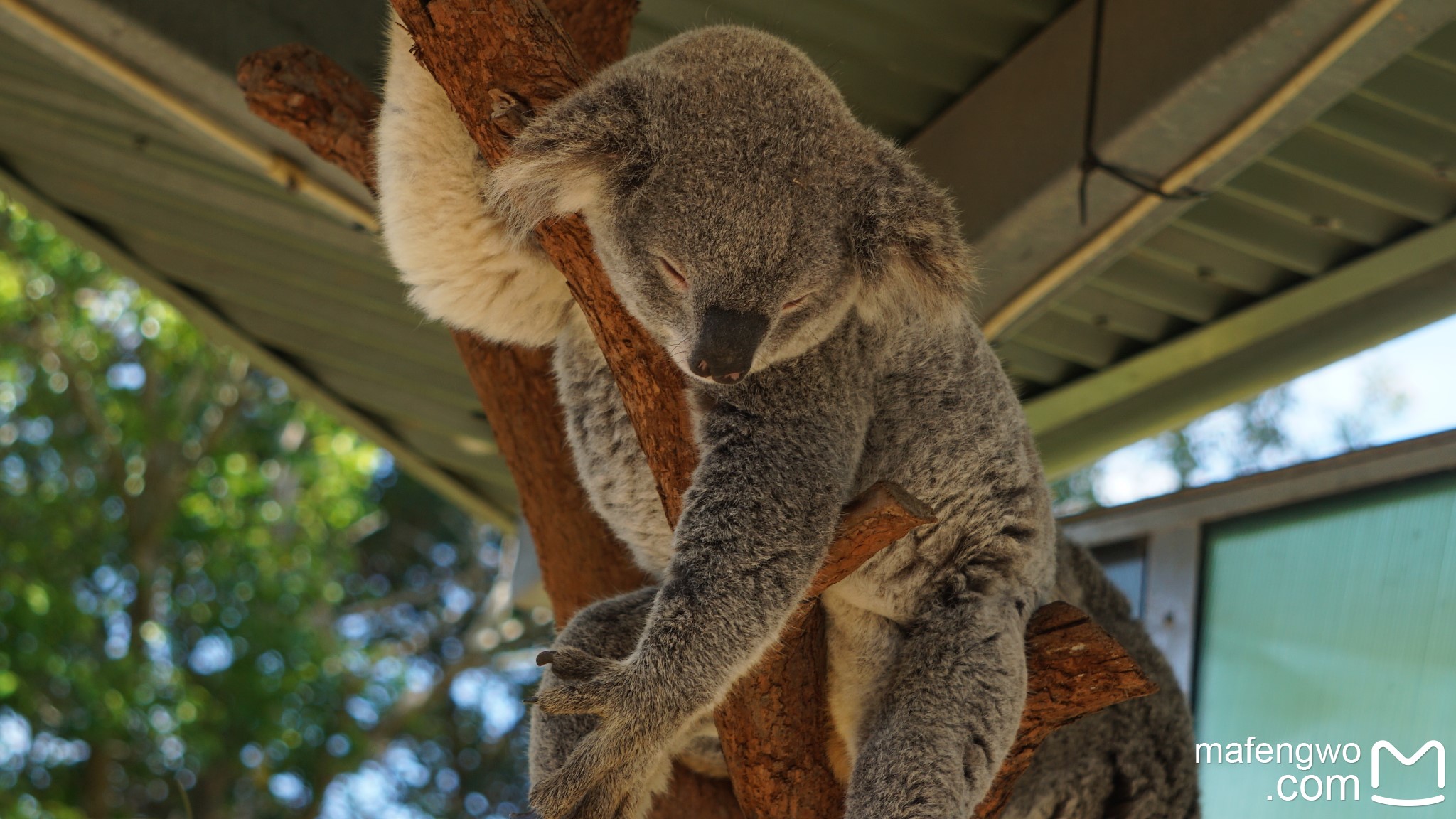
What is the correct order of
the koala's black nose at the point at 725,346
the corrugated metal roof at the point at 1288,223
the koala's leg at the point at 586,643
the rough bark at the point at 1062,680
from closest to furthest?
the koala's black nose at the point at 725,346
the rough bark at the point at 1062,680
the koala's leg at the point at 586,643
the corrugated metal roof at the point at 1288,223

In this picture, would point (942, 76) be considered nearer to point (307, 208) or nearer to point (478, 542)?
point (307, 208)

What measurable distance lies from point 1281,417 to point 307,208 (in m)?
10.7

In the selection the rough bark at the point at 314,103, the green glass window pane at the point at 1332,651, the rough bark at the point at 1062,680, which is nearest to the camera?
the rough bark at the point at 1062,680

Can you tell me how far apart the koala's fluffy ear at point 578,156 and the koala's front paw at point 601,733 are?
74 cm

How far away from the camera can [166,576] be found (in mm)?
11219

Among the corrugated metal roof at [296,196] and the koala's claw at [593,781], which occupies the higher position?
the corrugated metal roof at [296,196]

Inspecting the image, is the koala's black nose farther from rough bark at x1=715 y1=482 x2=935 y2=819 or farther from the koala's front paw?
the koala's front paw

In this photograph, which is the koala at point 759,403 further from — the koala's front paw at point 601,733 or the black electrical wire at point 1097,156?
the black electrical wire at point 1097,156

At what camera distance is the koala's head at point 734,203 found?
1.96 m

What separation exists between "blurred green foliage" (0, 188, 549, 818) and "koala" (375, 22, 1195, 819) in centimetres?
647

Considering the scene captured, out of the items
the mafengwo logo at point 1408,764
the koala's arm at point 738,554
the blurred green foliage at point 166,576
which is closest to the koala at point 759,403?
the koala's arm at point 738,554

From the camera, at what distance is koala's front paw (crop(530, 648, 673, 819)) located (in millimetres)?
1964

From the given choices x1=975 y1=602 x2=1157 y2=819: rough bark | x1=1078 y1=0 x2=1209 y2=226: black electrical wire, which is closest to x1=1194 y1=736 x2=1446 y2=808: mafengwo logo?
x1=975 y1=602 x2=1157 y2=819: rough bark

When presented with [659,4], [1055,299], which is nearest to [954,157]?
[1055,299]
